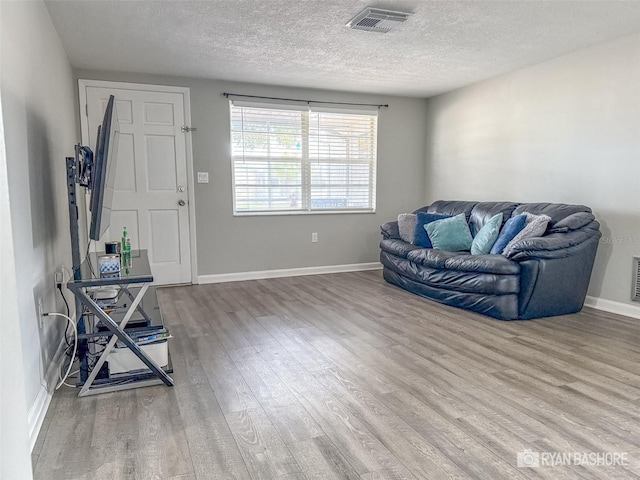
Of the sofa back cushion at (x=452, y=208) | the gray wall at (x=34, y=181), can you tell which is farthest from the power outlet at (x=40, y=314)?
the sofa back cushion at (x=452, y=208)

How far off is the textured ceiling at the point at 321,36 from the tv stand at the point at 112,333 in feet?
5.74

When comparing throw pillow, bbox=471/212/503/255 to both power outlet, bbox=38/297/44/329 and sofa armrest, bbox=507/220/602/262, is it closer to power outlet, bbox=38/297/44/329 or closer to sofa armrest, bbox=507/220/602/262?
sofa armrest, bbox=507/220/602/262

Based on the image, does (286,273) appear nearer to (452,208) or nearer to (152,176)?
(152,176)

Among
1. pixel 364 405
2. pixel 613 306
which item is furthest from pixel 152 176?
pixel 613 306

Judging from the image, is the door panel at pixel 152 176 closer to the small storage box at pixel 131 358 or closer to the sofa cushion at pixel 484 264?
the small storage box at pixel 131 358

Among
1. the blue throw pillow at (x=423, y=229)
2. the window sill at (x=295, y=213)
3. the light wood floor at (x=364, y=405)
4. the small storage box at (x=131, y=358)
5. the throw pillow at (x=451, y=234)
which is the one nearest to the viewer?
the light wood floor at (x=364, y=405)

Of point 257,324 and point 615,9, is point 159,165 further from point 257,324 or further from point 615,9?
point 615,9

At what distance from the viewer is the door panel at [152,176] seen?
4395 millimetres

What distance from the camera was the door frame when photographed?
167 inches

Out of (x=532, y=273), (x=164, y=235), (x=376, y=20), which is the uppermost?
(x=376, y=20)

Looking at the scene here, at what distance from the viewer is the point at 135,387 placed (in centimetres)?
226

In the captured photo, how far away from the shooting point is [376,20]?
2.94m

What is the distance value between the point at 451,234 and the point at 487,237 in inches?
15.2

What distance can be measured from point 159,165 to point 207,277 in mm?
1319
